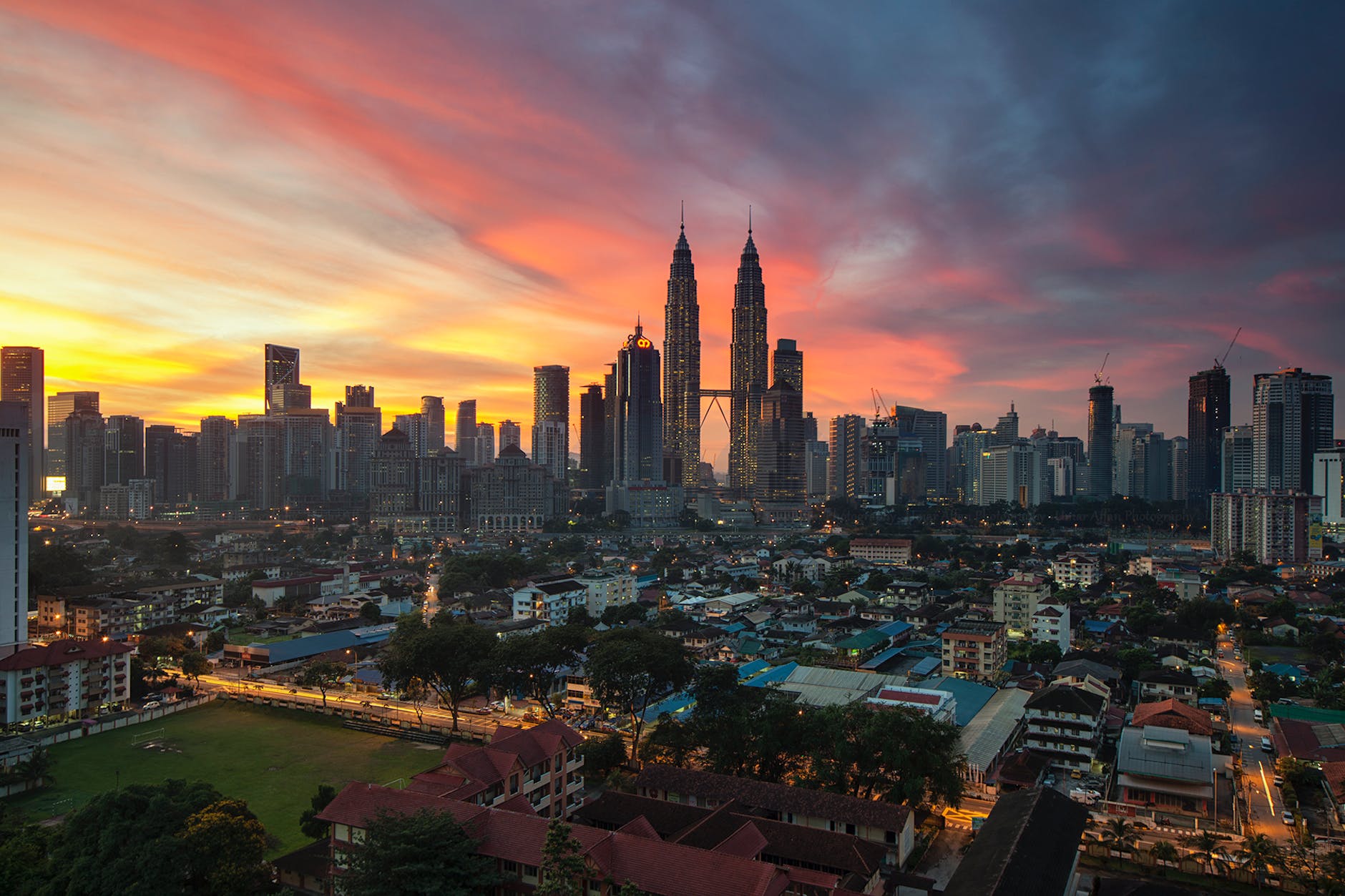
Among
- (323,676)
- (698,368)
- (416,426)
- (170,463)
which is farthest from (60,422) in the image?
(323,676)

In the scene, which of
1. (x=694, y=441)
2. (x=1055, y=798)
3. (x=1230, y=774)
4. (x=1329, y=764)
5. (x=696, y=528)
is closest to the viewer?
(x=1055, y=798)

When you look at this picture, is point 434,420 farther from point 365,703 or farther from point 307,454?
point 365,703

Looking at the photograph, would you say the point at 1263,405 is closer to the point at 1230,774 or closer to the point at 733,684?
the point at 1230,774

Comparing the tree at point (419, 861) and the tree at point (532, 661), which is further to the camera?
the tree at point (532, 661)

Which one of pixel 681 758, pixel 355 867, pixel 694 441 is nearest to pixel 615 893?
pixel 355 867

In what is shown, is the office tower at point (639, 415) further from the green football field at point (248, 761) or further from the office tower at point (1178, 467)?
the green football field at point (248, 761)

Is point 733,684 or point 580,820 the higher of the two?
point 733,684

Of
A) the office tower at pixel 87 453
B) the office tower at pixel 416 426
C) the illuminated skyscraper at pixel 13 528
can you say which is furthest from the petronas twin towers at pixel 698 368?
the illuminated skyscraper at pixel 13 528
